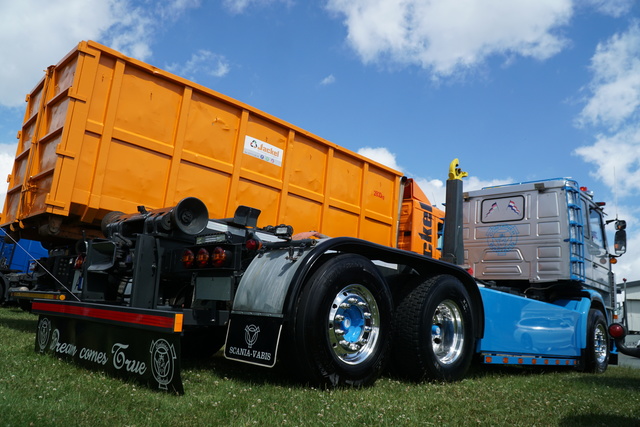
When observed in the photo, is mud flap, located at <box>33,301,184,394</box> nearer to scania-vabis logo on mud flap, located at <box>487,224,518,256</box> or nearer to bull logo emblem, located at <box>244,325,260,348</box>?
bull logo emblem, located at <box>244,325,260,348</box>

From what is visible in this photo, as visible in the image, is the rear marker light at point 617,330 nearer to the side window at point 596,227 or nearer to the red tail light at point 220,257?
the side window at point 596,227

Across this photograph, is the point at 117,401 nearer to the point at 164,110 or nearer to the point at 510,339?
the point at 164,110

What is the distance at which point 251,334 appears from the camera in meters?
3.79

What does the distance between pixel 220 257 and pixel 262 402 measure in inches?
42.0

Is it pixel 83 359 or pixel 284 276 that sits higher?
pixel 284 276

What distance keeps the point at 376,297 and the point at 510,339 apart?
2575mm

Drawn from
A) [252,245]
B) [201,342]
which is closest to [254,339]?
[252,245]

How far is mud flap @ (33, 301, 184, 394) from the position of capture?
11.0ft

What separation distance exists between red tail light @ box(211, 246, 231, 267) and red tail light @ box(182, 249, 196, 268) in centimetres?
21

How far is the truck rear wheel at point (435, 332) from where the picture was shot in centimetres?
462

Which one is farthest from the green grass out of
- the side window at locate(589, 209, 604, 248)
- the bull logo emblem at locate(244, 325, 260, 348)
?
the side window at locate(589, 209, 604, 248)

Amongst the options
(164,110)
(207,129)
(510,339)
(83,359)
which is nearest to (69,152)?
(164,110)

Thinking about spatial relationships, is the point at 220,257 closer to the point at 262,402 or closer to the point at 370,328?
the point at 262,402

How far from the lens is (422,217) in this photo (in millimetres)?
9203
